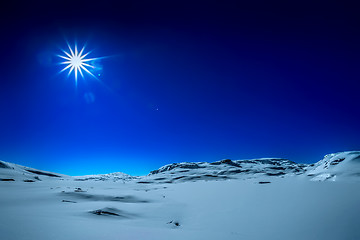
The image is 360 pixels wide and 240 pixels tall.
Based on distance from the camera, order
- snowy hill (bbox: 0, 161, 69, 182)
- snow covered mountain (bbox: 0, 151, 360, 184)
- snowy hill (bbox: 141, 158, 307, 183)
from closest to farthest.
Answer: snow covered mountain (bbox: 0, 151, 360, 184)
snowy hill (bbox: 0, 161, 69, 182)
snowy hill (bbox: 141, 158, 307, 183)

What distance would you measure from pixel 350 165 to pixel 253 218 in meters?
8.30

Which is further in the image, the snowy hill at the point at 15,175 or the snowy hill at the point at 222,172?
the snowy hill at the point at 222,172

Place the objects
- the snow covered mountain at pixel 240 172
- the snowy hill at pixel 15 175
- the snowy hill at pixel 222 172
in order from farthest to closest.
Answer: the snowy hill at pixel 222 172 → the snowy hill at pixel 15 175 → the snow covered mountain at pixel 240 172

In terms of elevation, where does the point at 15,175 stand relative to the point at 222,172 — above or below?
below

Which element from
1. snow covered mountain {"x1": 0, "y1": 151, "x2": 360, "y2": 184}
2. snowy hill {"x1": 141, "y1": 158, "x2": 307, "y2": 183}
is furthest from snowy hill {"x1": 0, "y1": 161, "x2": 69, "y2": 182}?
snowy hill {"x1": 141, "y1": 158, "x2": 307, "y2": 183}

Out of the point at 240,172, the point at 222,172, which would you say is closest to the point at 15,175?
the point at 222,172

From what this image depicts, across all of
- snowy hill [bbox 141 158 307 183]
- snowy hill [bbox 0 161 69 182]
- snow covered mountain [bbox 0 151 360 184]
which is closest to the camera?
snow covered mountain [bbox 0 151 360 184]

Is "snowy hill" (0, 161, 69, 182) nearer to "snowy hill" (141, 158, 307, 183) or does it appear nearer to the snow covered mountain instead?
the snow covered mountain

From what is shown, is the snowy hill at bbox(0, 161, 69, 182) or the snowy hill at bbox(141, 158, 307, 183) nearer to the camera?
the snowy hill at bbox(0, 161, 69, 182)

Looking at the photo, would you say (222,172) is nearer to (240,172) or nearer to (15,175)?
(240,172)

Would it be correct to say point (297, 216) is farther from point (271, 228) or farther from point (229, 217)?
→ point (229, 217)

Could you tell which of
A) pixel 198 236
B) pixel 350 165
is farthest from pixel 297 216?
pixel 350 165

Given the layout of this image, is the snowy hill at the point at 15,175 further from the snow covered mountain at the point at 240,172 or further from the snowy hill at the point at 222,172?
the snowy hill at the point at 222,172

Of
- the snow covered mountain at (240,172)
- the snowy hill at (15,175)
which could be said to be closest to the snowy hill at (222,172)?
the snow covered mountain at (240,172)
